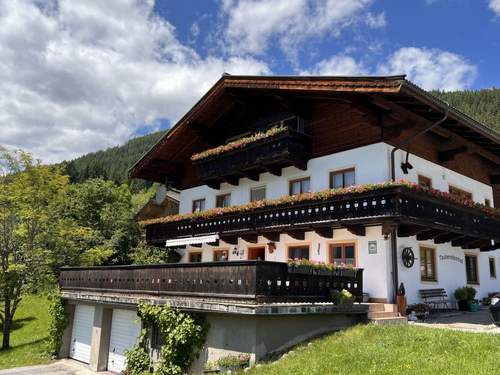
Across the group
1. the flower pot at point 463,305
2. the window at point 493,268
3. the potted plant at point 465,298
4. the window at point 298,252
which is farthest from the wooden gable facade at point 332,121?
the flower pot at point 463,305

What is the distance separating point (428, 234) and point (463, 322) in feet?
11.2

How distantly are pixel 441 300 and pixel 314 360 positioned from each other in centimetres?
912

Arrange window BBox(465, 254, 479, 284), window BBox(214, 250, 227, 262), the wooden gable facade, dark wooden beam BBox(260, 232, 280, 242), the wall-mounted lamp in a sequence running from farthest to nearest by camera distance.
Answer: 1. window BBox(214, 250, 227, 262)
2. window BBox(465, 254, 479, 284)
3. the wall-mounted lamp
4. dark wooden beam BBox(260, 232, 280, 242)
5. the wooden gable facade

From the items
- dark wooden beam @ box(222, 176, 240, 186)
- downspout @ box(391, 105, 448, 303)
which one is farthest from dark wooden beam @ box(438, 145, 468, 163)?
dark wooden beam @ box(222, 176, 240, 186)

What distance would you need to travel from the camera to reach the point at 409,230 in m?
14.8

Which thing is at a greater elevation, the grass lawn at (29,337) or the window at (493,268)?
the window at (493,268)

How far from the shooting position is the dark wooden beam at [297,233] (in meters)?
16.9

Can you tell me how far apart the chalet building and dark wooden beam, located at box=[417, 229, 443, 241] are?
0.17 ft

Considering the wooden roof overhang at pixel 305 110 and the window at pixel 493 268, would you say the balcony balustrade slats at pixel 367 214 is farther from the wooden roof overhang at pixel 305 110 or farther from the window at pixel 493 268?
the window at pixel 493 268

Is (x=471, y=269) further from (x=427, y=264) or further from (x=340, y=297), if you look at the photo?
(x=340, y=297)

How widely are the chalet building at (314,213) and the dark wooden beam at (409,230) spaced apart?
1.8 inches

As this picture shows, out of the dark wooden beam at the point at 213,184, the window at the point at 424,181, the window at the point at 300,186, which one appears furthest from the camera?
the dark wooden beam at the point at 213,184

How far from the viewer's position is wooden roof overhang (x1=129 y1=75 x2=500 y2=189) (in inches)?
565

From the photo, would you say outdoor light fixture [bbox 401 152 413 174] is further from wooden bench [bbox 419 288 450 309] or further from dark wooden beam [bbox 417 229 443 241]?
wooden bench [bbox 419 288 450 309]
